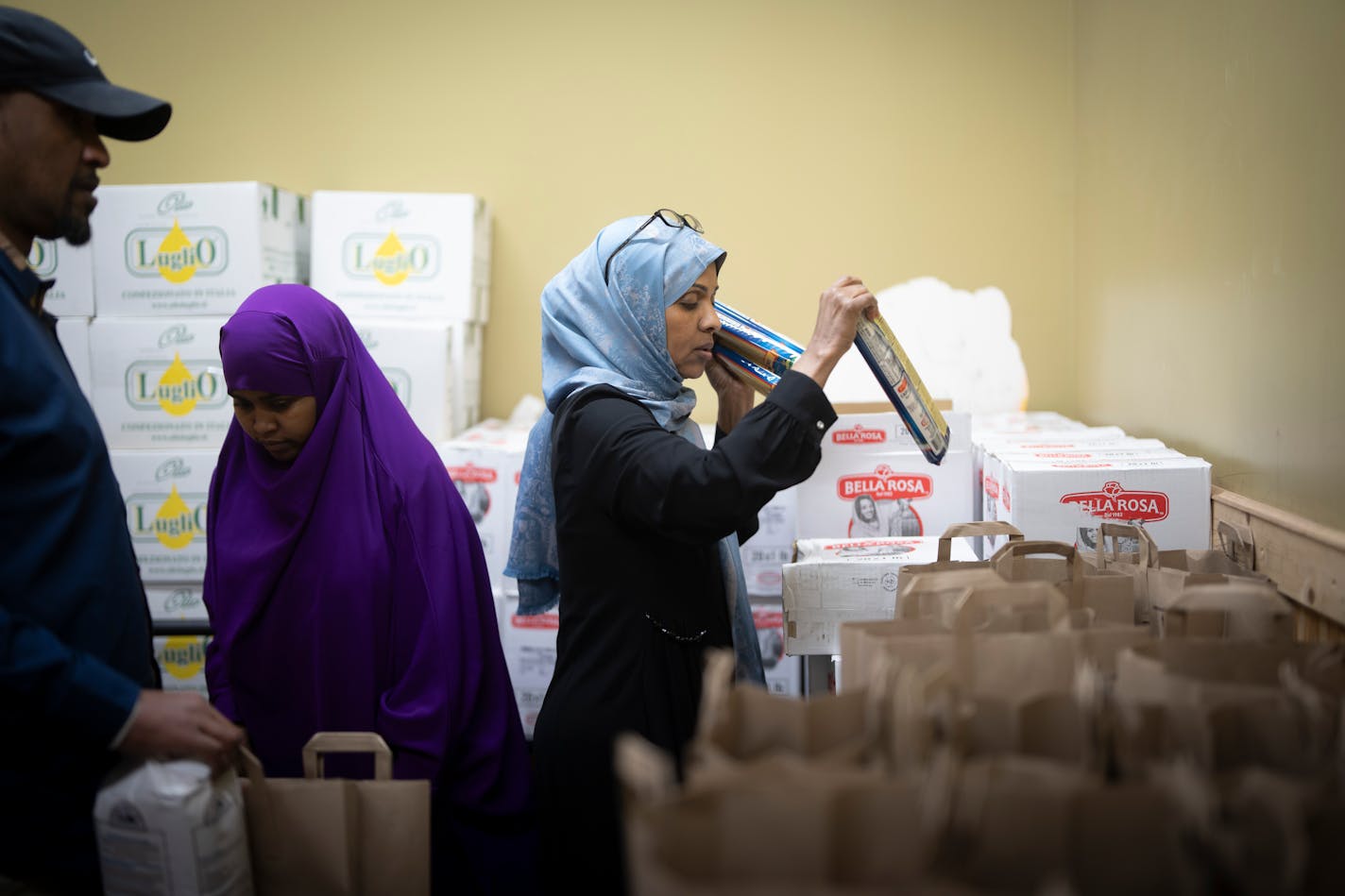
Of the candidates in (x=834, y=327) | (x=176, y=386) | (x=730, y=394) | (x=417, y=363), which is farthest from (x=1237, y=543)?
(x=176, y=386)

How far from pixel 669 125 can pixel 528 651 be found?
6.11 feet

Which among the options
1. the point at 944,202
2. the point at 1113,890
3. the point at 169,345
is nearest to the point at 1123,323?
the point at 944,202

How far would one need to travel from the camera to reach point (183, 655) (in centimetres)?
321

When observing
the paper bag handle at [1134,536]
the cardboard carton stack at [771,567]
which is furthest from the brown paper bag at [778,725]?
the cardboard carton stack at [771,567]

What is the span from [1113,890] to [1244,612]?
0.60 metres

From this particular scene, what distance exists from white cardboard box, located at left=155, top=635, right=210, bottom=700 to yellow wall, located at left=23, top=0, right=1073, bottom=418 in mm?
1251

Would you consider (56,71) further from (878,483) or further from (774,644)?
(774,644)

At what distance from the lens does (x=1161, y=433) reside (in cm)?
254

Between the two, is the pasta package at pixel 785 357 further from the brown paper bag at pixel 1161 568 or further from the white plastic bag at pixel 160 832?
the white plastic bag at pixel 160 832

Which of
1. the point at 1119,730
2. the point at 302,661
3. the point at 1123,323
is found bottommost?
the point at 302,661

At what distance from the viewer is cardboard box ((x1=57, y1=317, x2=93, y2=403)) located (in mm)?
3156

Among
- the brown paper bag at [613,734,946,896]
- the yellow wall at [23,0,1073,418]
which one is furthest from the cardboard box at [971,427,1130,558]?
the brown paper bag at [613,734,946,896]

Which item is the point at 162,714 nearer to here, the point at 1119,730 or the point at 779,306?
the point at 1119,730

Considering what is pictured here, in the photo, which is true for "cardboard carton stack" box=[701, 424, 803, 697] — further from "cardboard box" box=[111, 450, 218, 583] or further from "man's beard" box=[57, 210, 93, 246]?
"man's beard" box=[57, 210, 93, 246]
